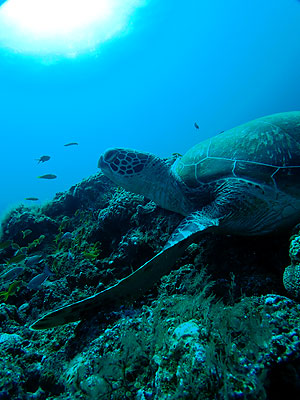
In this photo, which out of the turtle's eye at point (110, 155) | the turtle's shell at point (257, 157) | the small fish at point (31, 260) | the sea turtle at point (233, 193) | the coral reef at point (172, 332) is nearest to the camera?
the coral reef at point (172, 332)

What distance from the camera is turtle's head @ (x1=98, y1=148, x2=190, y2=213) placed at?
286 cm

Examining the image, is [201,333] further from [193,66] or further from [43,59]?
[193,66]

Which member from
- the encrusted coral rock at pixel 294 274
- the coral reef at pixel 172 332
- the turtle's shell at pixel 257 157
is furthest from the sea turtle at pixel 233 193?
the encrusted coral rock at pixel 294 274

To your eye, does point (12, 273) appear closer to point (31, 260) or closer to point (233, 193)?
point (31, 260)

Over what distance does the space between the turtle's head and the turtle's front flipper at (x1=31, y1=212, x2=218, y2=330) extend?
101 centimetres

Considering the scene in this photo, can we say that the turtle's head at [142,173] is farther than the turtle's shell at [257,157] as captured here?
Yes

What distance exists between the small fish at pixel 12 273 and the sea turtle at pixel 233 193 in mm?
2118

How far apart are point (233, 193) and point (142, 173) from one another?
4.65 feet

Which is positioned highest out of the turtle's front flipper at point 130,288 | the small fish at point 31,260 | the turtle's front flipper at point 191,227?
the small fish at point 31,260

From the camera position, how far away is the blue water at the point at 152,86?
56.1 metres

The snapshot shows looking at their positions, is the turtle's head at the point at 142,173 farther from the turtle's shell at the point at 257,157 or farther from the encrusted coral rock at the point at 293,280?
the encrusted coral rock at the point at 293,280

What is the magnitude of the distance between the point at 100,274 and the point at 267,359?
6.57 ft

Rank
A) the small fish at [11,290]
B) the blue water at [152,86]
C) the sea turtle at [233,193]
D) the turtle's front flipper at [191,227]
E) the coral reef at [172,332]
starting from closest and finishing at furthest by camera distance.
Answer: the coral reef at [172,332] < the sea turtle at [233,193] < the turtle's front flipper at [191,227] < the small fish at [11,290] < the blue water at [152,86]

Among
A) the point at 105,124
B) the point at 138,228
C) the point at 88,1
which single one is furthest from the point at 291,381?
the point at 105,124
